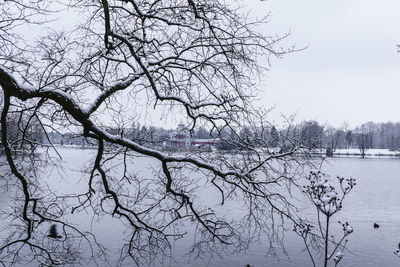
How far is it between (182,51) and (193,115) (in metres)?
0.88

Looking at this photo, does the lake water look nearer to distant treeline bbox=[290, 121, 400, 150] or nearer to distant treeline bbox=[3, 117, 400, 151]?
distant treeline bbox=[3, 117, 400, 151]

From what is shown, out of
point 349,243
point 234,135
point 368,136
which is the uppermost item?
point 368,136

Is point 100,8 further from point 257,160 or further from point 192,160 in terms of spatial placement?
point 257,160

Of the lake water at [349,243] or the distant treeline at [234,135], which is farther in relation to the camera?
the lake water at [349,243]

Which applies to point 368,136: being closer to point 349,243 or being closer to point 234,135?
point 349,243

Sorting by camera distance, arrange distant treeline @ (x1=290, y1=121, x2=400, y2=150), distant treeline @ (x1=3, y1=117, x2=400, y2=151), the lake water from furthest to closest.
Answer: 1. distant treeline @ (x1=290, y1=121, x2=400, y2=150)
2. the lake water
3. distant treeline @ (x1=3, y1=117, x2=400, y2=151)

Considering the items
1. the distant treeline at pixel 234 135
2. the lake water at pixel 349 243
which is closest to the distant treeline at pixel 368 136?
the lake water at pixel 349 243

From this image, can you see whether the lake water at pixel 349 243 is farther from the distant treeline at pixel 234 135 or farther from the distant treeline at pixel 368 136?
the distant treeline at pixel 368 136

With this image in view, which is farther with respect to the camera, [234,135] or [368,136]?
[368,136]

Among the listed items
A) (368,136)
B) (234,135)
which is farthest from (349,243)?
(368,136)

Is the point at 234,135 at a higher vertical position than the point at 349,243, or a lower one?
higher

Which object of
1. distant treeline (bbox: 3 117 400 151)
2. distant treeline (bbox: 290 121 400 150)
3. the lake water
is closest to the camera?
distant treeline (bbox: 3 117 400 151)

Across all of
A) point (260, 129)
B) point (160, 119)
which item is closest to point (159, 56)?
point (160, 119)

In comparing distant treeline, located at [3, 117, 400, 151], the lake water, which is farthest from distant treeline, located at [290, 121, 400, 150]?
distant treeline, located at [3, 117, 400, 151]
